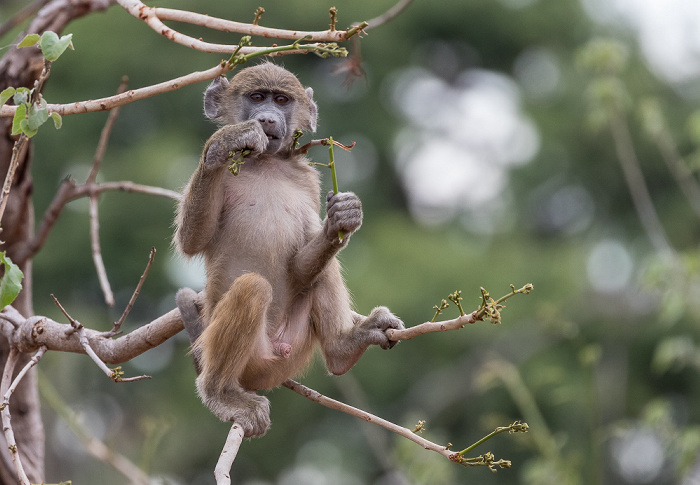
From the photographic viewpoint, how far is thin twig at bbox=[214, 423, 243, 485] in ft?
11.9

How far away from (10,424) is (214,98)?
2.80 m

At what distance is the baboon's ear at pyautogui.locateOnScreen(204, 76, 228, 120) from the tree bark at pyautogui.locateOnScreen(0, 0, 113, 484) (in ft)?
3.39

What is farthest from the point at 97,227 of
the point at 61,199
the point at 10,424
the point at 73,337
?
the point at 10,424

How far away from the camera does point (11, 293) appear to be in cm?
350

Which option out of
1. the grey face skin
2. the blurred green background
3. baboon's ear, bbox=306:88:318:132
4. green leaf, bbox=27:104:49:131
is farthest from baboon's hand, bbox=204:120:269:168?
the blurred green background

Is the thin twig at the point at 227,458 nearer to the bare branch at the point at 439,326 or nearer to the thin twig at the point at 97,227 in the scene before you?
the bare branch at the point at 439,326

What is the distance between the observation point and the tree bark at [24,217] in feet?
19.3

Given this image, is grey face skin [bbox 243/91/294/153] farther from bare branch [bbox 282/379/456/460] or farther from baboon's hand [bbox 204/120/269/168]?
bare branch [bbox 282/379/456/460]

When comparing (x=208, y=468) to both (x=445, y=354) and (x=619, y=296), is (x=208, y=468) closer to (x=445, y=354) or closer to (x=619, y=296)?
(x=445, y=354)

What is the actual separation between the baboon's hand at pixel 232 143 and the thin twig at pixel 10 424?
1.52 m

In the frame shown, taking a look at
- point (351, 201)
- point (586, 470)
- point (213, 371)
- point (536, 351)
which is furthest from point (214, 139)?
point (536, 351)

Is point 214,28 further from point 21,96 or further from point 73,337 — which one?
point 73,337

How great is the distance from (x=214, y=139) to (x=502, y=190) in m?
17.3

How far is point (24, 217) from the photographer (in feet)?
20.5
